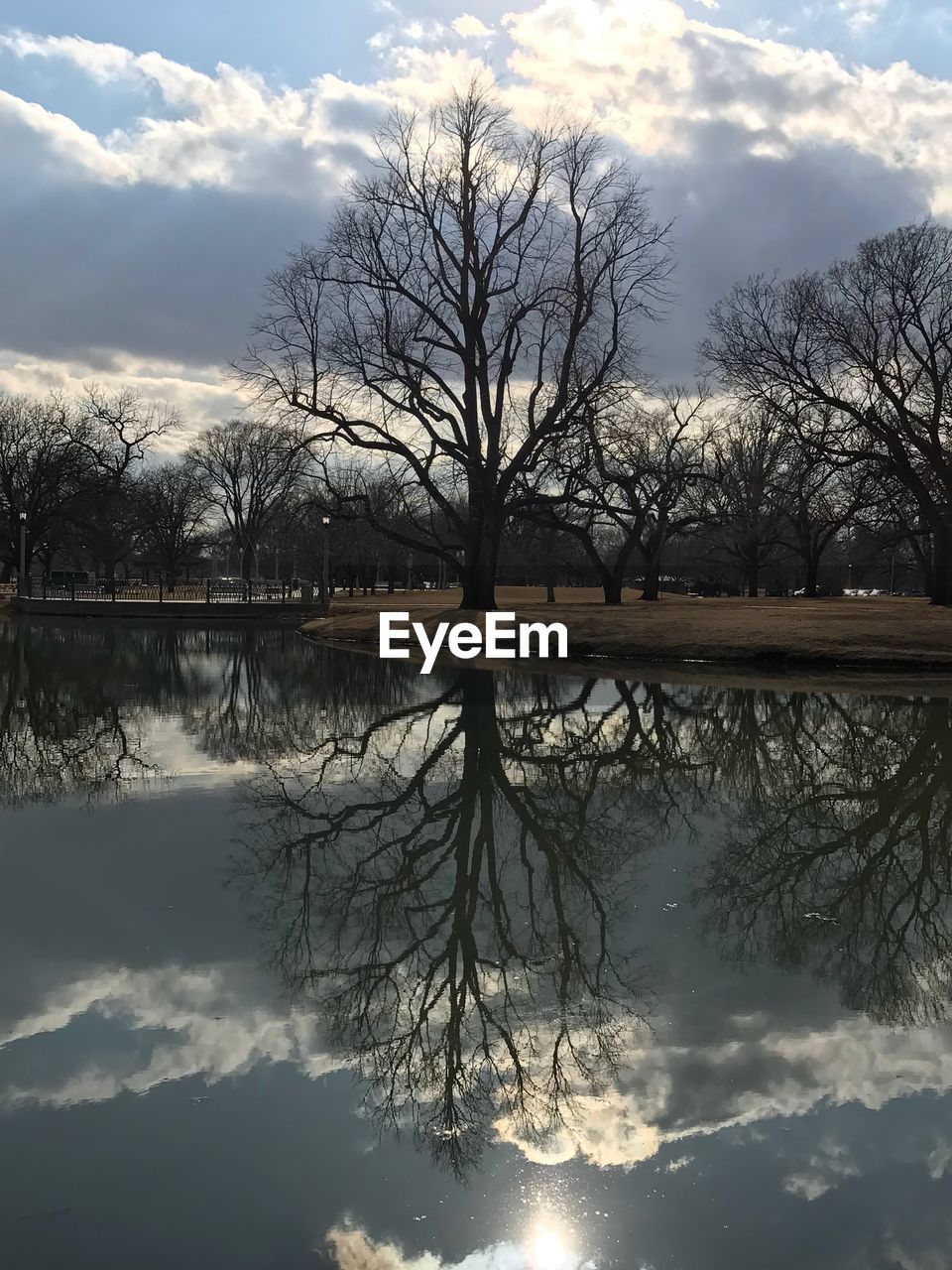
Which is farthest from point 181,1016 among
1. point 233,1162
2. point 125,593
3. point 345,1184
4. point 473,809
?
point 125,593

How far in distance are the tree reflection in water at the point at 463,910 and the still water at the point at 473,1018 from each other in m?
0.03

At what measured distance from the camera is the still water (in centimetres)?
353

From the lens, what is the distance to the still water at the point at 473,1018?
11.6ft

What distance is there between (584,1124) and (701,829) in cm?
489

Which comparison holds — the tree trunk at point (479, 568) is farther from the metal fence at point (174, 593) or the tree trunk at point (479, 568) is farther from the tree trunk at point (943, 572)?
the metal fence at point (174, 593)

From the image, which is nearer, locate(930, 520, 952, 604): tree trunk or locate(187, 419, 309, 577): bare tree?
locate(930, 520, 952, 604): tree trunk

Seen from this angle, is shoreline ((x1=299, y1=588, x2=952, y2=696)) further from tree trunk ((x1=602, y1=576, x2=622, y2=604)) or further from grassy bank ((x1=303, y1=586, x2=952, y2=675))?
tree trunk ((x1=602, y1=576, x2=622, y2=604))

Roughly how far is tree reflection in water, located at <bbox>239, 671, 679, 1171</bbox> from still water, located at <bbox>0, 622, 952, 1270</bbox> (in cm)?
3

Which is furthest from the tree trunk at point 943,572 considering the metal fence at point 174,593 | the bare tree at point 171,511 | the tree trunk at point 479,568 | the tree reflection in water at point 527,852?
the bare tree at point 171,511

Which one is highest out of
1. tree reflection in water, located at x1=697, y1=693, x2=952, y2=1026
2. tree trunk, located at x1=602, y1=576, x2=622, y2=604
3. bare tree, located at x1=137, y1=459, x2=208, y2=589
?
bare tree, located at x1=137, y1=459, x2=208, y2=589

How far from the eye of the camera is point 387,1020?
16.3 feet

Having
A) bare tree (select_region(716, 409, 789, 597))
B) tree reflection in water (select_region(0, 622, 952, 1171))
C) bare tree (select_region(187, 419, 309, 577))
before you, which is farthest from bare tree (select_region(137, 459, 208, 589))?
tree reflection in water (select_region(0, 622, 952, 1171))

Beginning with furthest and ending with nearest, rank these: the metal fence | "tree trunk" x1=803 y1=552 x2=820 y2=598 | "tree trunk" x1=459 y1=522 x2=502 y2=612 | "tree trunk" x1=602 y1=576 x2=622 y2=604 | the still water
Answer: "tree trunk" x1=803 y1=552 x2=820 y2=598, the metal fence, "tree trunk" x1=602 y1=576 x2=622 y2=604, "tree trunk" x1=459 y1=522 x2=502 y2=612, the still water

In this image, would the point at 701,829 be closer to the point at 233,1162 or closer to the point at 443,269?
the point at 233,1162
